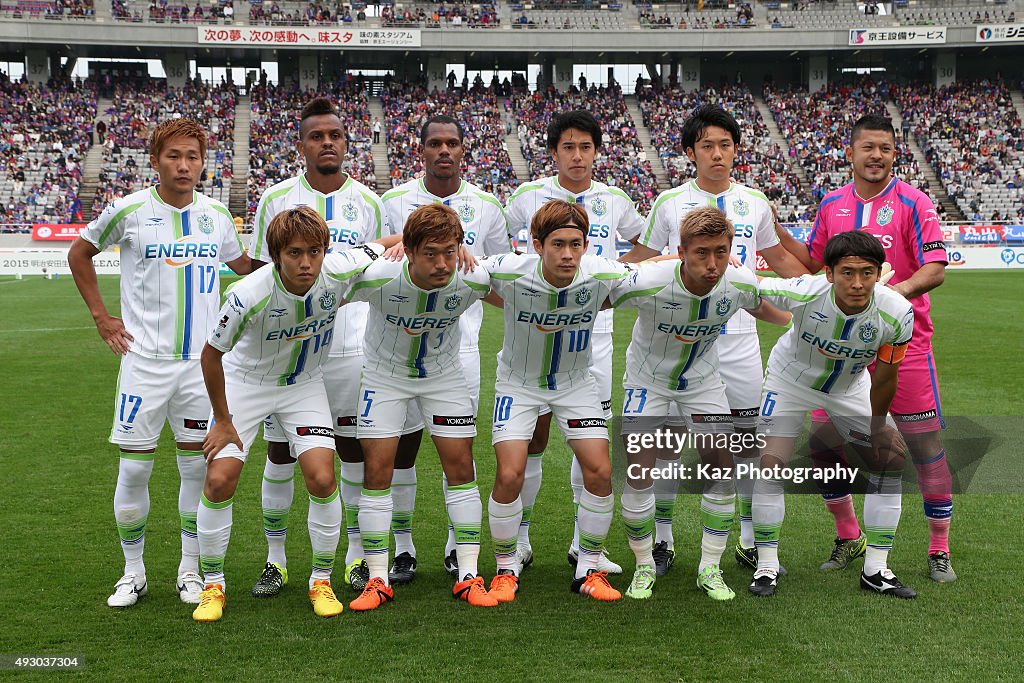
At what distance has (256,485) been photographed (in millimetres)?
7039

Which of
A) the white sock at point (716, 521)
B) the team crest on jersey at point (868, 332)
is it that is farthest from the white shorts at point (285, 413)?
the team crest on jersey at point (868, 332)

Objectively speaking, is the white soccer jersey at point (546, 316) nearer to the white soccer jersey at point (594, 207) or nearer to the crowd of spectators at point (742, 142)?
the white soccer jersey at point (594, 207)

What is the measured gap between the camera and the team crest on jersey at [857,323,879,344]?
4.62m

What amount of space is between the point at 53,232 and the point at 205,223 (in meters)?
27.1

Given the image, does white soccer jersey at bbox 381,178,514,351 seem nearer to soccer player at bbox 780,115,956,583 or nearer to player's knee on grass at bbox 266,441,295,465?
player's knee on grass at bbox 266,441,295,465

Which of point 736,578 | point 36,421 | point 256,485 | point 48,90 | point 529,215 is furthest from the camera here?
point 48,90

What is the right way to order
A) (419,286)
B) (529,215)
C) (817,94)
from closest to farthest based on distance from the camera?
(419,286) → (529,215) → (817,94)

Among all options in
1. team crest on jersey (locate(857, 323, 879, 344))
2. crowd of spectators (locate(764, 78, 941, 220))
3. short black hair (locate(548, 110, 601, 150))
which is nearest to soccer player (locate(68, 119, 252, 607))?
short black hair (locate(548, 110, 601, 150))

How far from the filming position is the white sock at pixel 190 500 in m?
4.74

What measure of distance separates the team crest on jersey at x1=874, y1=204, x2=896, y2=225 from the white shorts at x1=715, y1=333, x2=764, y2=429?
0.98 m

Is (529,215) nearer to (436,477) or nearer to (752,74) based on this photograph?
(436,477)

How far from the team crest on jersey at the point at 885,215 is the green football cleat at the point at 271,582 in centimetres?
384

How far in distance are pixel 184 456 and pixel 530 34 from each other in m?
41.0

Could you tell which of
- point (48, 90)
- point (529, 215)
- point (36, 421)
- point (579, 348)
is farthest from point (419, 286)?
point (48, 90)
